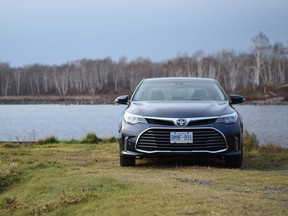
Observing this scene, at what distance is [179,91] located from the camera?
963 cm

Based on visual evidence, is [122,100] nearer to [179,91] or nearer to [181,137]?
[179,91]

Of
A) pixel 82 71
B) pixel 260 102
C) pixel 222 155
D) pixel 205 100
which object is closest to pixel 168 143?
pixel 222 155

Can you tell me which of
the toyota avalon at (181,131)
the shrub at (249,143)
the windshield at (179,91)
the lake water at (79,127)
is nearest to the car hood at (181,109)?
the toyota avalon at (181,131)

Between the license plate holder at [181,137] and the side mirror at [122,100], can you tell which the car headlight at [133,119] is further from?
the side mirror at [122,100]

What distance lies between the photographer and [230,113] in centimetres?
848

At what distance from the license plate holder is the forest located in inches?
3142

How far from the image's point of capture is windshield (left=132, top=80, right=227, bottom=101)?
31.1 ft

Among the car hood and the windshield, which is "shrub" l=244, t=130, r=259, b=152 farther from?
the car hood

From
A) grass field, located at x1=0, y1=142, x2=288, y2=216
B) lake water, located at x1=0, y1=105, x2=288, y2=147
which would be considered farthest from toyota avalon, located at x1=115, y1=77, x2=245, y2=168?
lake water, located at x1=0, y1=105, x2=288, y2=147

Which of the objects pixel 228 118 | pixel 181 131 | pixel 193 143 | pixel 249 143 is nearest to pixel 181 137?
pixel 181 131

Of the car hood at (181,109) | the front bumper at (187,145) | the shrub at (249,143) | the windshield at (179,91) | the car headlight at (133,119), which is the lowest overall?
the shrub at (249,143)

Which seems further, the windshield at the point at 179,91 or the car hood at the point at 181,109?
the windshield at the point at 179,91

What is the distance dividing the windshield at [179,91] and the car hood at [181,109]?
1.65 ft

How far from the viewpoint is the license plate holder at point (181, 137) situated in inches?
320
